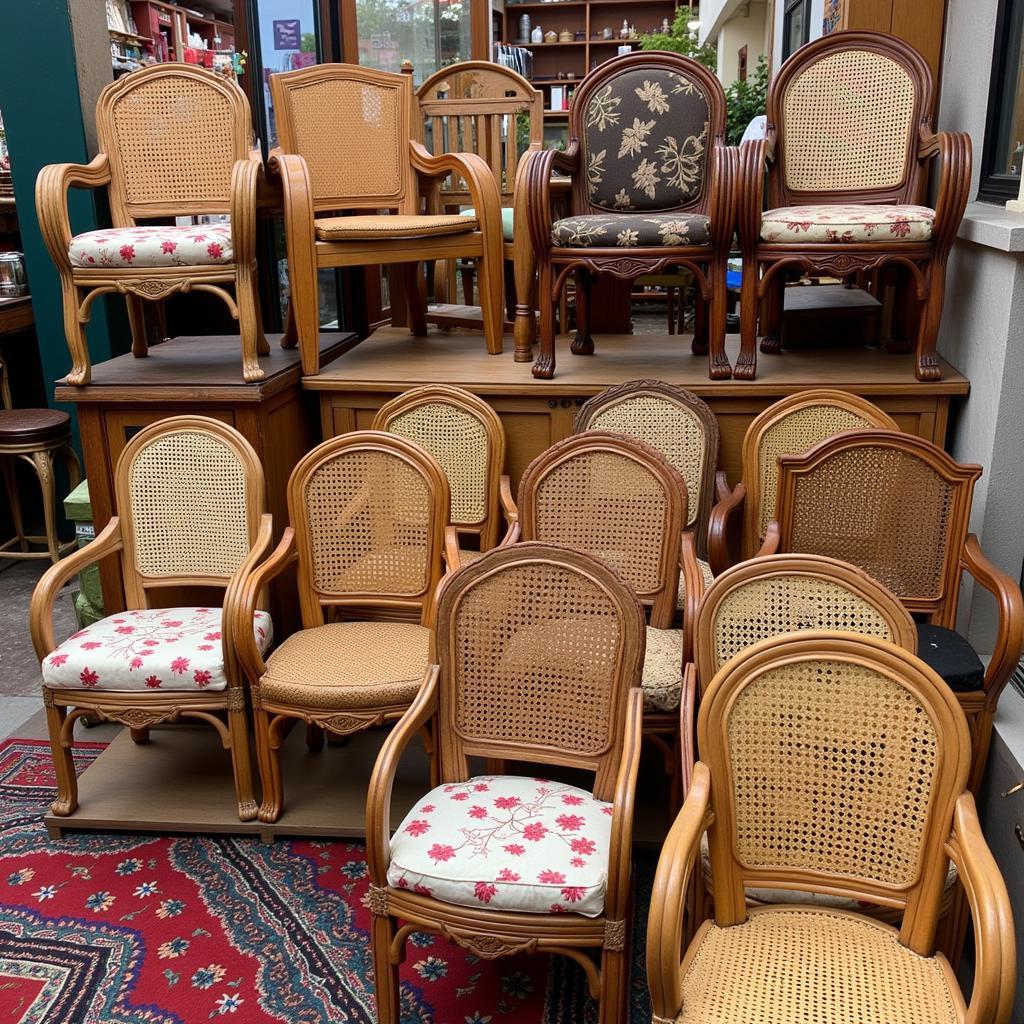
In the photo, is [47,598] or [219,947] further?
[47,598]

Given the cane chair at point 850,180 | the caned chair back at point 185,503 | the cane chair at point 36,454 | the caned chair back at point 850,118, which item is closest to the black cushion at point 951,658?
the cane chair at point 850,180

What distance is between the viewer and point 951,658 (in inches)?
96.2

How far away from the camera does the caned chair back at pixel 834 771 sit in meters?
1.69

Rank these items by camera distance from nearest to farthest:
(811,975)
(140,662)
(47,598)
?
1. (811,975)
2. (140,662)
3. (47,598)

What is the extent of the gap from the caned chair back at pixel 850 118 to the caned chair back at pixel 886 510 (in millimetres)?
1272

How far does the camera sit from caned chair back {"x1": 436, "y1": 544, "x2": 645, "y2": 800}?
6.80 feet

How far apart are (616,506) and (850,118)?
5.85 feet

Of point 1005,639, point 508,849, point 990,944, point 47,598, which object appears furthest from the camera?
point 47,598

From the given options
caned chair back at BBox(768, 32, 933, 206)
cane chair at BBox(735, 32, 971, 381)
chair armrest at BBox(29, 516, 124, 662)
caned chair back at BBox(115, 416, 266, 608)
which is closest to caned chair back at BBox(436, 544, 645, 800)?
caned chair back at BBox(115, 416, 266, 608)

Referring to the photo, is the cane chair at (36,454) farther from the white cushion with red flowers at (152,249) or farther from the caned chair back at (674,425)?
the caned chair back at (674,425)

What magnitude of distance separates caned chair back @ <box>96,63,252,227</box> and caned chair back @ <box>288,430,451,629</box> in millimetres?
1190

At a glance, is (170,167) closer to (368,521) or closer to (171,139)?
(171,139)

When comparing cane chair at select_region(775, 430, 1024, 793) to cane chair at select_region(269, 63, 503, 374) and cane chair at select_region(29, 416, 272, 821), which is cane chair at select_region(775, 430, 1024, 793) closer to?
cane chair at select_region(29, 416, 272, 821)

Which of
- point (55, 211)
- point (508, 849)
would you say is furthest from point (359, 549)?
point (55, 211)
